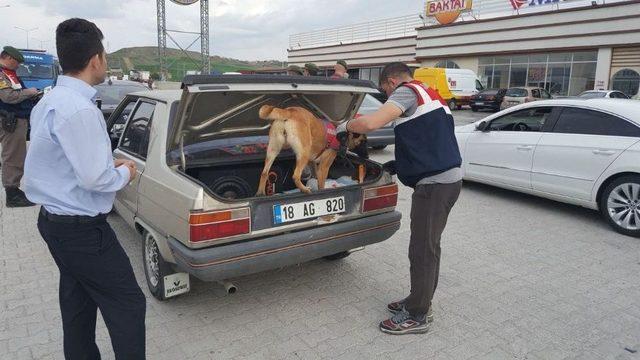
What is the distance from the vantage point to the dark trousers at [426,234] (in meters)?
3.09

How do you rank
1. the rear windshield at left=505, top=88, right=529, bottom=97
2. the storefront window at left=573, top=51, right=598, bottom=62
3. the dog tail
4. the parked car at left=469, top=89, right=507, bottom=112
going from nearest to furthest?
the dog tail
the rear windshield at left=505, top=88, right=529, bottom=97
the storefront window at left=573, top=51, right=598, bottom=62
the parked car at left=469, top=89, right=507, bottom=112

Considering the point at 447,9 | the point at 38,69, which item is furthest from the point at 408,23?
the point at 38,69

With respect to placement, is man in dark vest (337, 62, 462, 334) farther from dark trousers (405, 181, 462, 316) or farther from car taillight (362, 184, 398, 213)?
car taillight (362, 184, 398, 213)

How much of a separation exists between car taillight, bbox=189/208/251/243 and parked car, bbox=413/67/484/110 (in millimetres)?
24259

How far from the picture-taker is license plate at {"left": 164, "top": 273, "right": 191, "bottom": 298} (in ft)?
11.2

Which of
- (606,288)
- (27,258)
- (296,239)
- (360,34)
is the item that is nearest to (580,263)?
(606,288)

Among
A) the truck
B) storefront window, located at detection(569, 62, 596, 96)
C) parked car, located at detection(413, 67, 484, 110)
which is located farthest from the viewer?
parked car, located at detection(413, 67, 484, 110)

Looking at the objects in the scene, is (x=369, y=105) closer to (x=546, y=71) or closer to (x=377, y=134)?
(x=377, y=134)

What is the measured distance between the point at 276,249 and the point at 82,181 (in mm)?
1471

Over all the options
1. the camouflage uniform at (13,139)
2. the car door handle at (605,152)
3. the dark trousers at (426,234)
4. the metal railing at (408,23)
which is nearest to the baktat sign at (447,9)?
the metal railing at (408,23)

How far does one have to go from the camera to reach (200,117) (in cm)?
358

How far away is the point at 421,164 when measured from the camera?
303cm

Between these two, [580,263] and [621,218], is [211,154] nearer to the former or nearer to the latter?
[580,263]

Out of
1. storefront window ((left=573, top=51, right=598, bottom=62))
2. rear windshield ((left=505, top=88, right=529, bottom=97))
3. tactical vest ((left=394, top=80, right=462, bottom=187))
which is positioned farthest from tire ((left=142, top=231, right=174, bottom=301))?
storefront window ((left=573, top=51, right=598, bottom=62))
